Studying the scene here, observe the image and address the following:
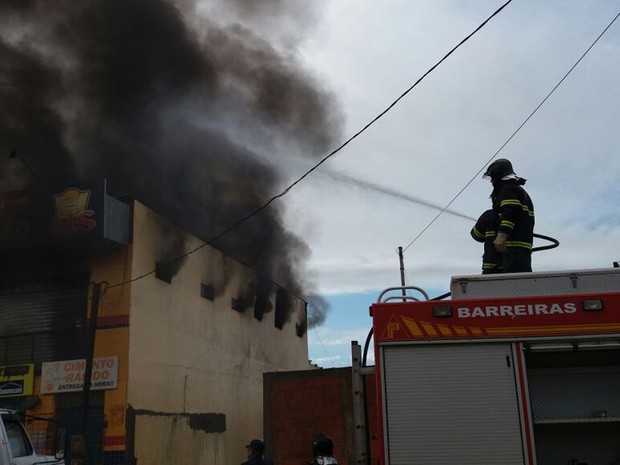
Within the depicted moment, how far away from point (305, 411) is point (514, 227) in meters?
6.51

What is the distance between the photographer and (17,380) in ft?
50.6

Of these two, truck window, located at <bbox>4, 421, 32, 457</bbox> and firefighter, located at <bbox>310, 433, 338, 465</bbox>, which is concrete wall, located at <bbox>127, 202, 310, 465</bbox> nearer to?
truck window, located at <bbox>4, 421, 32, 457</bbox>

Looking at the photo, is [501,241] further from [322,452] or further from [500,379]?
[322,452]

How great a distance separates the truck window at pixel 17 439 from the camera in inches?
249

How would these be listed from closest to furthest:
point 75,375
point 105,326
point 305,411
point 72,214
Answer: point 305,411
point 72,214
point 75,375
point 105,326

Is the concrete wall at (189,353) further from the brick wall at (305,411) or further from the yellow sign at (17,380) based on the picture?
the brick wall at (305,411)

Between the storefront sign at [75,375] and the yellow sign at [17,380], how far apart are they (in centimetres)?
34

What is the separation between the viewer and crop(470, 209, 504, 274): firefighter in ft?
20.8

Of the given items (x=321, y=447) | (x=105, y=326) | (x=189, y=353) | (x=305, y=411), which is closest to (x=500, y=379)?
(x=321, y=447)

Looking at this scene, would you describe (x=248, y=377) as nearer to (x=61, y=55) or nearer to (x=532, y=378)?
(x=61, y=55)

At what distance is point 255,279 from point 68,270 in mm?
7766

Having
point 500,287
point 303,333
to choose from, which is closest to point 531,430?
point 500,287

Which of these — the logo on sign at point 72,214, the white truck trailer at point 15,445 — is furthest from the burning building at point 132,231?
the white truck trailer at point 15,445

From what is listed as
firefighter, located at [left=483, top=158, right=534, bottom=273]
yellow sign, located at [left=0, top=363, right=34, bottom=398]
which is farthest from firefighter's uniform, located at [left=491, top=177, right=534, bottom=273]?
yellow sign, located at [left=0, top=363, right=34, bottom=398]
